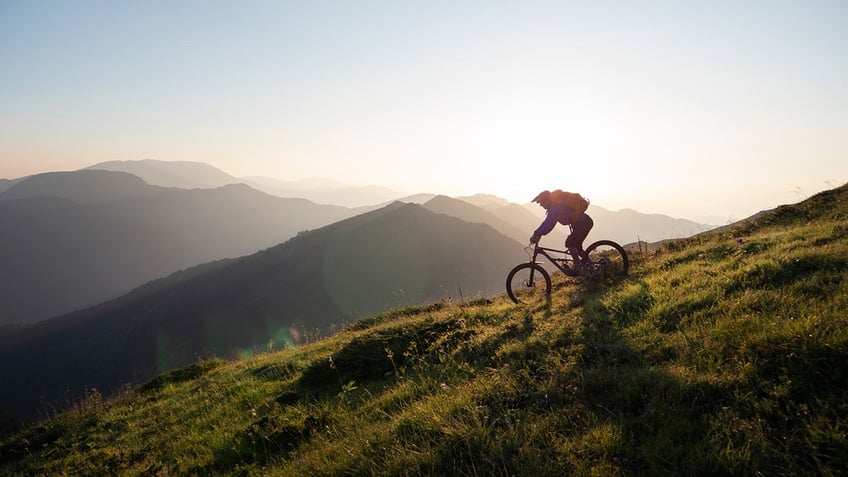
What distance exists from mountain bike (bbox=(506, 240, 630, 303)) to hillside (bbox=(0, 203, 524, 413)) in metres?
88.5

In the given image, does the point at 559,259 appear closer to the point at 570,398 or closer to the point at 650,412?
the point at 570,398

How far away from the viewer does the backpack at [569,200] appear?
1105 cm

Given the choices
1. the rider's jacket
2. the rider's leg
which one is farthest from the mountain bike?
the rider's jacket

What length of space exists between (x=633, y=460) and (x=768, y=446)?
3.17 feet

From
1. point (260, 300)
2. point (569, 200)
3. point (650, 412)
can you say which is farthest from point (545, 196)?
point (260, 300)

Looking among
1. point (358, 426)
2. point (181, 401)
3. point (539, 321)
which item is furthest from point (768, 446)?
point (181, 401)

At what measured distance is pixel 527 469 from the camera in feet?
10.8

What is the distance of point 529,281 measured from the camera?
12.0 m

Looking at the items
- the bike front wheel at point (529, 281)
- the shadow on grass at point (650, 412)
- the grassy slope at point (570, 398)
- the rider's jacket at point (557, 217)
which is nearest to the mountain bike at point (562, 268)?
the bike front wheel at point (529, 281)

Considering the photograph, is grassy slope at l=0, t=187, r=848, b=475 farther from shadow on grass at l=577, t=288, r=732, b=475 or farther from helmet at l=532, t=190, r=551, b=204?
helmet at l=532, t=190, r=551, b=204

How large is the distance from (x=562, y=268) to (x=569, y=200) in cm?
207

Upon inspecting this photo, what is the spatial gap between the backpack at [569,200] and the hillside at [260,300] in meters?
90.3

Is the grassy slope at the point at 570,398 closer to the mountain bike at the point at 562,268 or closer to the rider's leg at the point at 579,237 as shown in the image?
the mountain bike at the point at 562,268

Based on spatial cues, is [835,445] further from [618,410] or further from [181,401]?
[181,401]
